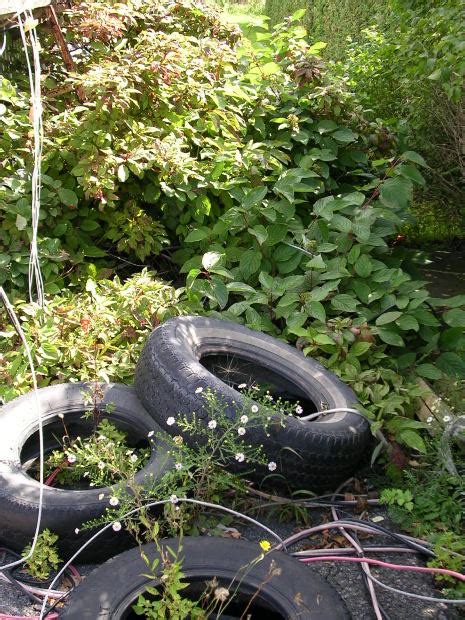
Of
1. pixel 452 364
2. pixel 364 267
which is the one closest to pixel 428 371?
pixel 452 364

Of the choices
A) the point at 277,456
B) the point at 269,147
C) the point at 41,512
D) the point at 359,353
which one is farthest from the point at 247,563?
the point at 269,147

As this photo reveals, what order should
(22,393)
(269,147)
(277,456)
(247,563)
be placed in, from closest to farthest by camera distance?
1. (247,563)
2. (277,456)
3. (22,393)
4. (269,147)

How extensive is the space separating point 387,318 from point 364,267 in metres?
0.42

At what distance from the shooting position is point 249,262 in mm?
4430

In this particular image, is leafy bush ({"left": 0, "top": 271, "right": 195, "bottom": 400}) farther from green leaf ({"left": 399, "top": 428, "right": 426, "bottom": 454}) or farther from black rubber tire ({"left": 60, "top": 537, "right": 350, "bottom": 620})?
green leaf ({"left": 399, "top": 428, "right": 426, "bottom": 454})

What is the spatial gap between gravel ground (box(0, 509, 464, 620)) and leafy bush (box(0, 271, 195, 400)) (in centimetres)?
127

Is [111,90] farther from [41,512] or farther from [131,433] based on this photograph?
[41,512]

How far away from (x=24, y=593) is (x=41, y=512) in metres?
0.30

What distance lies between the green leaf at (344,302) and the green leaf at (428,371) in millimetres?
514

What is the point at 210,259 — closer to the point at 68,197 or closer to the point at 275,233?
the point at 275,233

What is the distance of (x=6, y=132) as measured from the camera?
4.43 m

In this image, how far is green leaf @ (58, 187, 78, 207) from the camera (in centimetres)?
454

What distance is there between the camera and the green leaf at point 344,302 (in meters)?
4.02

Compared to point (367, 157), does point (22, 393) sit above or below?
below
